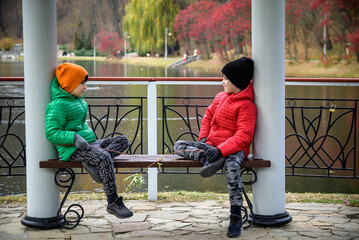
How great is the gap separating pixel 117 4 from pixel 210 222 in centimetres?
8690

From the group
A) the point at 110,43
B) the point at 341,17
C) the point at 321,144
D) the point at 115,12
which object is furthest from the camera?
the point at 115,12

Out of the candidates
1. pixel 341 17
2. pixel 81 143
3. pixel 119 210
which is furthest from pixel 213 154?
pixel 341 17

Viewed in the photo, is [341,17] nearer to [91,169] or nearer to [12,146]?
[12,146]

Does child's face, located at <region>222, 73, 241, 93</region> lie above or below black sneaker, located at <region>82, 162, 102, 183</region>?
above

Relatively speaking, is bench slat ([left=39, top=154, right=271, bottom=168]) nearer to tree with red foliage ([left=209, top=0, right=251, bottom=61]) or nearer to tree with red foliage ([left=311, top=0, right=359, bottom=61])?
tree with red foliage ([left=311, top=0, right=359, bottom=61])

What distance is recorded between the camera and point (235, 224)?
304 cm

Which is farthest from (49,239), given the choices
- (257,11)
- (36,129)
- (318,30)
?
(318,30)

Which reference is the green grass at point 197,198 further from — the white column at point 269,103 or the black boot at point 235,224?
the black boot at point 235,224

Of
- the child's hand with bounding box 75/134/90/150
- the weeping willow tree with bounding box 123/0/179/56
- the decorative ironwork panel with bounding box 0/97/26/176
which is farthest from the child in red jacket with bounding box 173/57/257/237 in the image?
the weeping willow tree with bounding box 123/0/179/56

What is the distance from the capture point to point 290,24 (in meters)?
33.9

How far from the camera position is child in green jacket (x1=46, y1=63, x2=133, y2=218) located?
9.86ft

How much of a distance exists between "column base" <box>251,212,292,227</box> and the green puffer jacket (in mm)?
1164

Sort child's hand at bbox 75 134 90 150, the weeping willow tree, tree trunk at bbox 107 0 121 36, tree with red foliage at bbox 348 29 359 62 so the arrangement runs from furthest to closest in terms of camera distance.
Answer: tree trunk at bbox 107 0 121 36, the weeping willow tree, tree with red foliage at bbox 348 29 359 62, child's hand at bbox 75 134 90 150

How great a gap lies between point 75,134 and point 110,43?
68663 mm
